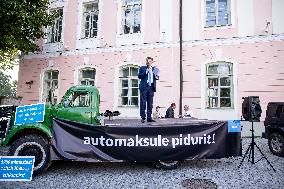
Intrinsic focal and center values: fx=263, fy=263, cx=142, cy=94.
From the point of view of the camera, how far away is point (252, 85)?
40.8 ft

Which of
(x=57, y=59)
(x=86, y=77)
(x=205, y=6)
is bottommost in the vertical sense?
(x=86, y=77)

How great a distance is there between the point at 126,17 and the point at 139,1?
1152 millimetres

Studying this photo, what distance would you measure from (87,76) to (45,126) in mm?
9212

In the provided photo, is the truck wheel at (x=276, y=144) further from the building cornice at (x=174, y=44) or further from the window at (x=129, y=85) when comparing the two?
the window at (x=129, y=85)

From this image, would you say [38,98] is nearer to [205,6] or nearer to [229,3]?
[205,6]

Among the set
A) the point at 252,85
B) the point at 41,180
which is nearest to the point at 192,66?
the point at 252,85

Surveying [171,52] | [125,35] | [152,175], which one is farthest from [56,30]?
[152,175]

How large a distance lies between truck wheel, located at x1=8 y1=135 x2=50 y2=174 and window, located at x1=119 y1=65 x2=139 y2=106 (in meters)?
8.14

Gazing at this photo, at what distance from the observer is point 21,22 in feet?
41.1

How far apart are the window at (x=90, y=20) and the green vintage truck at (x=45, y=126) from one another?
9139mm

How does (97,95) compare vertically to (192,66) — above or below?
below

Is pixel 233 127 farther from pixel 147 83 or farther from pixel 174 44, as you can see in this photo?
pixel 174 44

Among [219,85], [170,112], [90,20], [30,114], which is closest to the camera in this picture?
[30,114]

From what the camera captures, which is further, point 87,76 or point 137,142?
point 87,76
